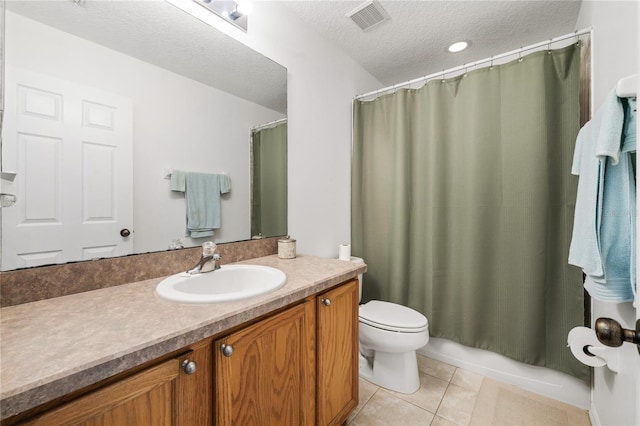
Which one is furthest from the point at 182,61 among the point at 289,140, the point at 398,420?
the point at 398,420

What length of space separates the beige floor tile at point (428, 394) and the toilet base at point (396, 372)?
3 centimetres

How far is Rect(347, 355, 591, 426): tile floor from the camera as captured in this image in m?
1.38

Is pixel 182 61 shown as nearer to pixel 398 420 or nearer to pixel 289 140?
pixel 289 140

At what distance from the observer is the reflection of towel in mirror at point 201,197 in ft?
3.97

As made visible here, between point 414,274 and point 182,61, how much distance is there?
190 centimetres

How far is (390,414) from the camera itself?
1431mm

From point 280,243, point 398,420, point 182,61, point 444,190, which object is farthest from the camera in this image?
point 444,190

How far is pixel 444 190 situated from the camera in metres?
1.83

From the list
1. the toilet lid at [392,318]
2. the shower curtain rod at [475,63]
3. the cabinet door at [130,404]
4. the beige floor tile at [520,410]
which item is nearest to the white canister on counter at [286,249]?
the toilet lid at [392,318]

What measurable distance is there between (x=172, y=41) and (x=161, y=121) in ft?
1.20

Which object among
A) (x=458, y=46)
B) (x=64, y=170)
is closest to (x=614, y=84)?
(x=458, y=46)

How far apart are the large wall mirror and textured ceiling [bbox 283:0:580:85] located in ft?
2.27

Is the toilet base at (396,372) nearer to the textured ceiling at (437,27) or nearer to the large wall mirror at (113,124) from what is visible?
the large wall mirror at (113,124)

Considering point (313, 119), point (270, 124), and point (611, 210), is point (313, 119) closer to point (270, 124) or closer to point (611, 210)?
point (270, 124)
